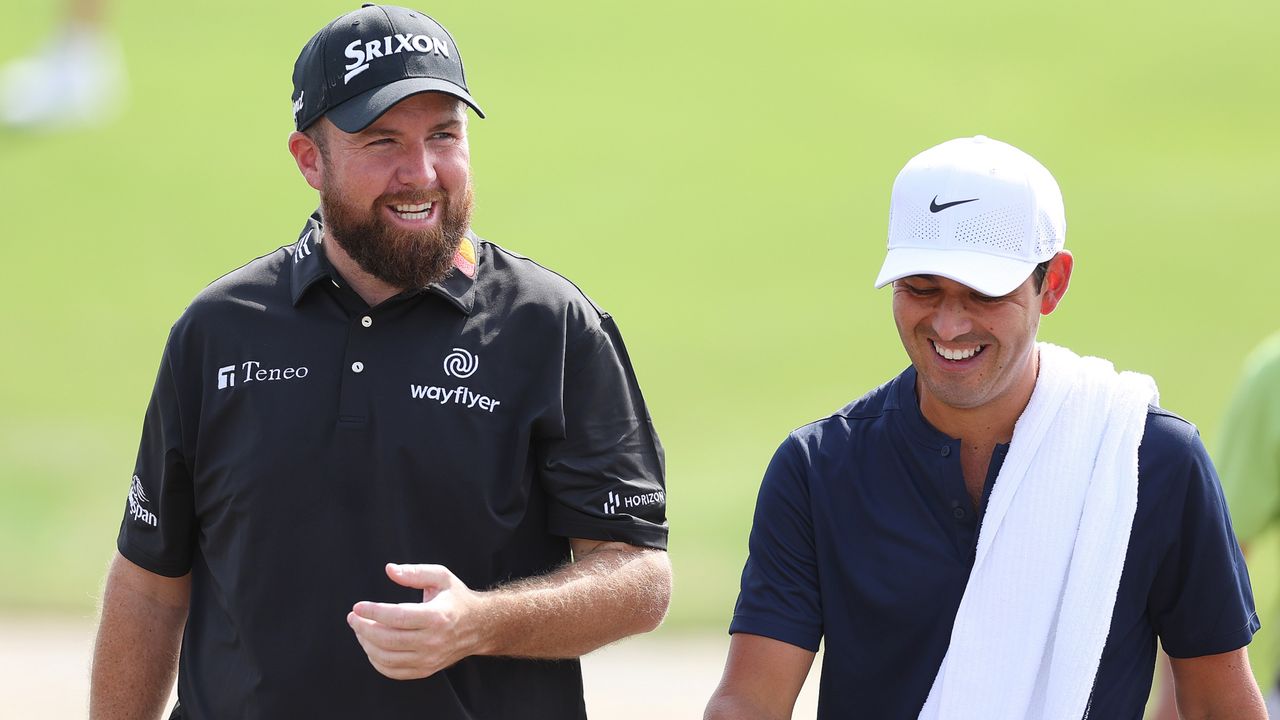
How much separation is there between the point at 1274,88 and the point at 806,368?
4.78 meters

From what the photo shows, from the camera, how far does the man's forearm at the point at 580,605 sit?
2.66 metres

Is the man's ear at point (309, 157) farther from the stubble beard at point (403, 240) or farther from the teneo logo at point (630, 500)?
the teneo logo at point (630, 500)

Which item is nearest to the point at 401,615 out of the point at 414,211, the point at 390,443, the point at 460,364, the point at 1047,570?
the point at 390,443

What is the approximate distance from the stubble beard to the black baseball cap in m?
0.14

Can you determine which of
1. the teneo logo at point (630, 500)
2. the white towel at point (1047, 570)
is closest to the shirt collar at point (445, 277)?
the teneo logo at point (630, 500)

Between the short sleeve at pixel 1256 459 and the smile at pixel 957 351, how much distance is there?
1.44 meters

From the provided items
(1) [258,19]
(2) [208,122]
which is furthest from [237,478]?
(1) [258,19]

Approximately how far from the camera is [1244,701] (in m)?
2.56

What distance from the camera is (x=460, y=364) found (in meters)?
2.80

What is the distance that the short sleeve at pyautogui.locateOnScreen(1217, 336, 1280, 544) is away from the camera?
3.76 meters

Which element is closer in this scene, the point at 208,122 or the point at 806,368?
the point at 806,368

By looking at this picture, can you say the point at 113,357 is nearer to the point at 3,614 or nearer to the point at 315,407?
the point at 3,614

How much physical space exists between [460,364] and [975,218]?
0.87 metres

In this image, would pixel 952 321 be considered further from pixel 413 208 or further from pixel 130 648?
pixel 130 648
